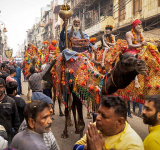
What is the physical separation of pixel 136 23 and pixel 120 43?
2.06 metres

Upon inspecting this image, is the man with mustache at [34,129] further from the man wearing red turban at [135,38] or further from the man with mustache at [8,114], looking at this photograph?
the man wearing red turban at [135,38]

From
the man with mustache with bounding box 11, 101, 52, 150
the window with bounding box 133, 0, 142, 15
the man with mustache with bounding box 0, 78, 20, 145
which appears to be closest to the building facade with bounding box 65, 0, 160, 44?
the window with bounding box 133, 0, 142, 15

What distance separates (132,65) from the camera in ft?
9.91

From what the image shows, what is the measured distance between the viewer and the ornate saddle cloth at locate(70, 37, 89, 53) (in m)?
5.27

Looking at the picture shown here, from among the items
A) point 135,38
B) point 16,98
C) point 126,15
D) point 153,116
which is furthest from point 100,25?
point 153,116

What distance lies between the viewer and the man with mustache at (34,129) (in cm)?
187

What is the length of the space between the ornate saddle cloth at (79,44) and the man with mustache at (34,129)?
10.8 feet

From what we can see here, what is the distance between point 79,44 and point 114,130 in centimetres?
381

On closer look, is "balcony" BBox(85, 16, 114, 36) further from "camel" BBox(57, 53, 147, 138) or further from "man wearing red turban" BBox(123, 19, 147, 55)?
"camel" BBox(57, 53, 147, 138)

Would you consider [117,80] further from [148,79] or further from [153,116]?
[148,79]

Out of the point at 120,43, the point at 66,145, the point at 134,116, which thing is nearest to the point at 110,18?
the point at 120,43

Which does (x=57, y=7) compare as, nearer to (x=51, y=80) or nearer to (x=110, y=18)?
(x=110, y=18)

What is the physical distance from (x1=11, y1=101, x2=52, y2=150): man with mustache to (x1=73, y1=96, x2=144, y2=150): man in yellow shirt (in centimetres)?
51

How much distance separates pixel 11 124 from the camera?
11.2ft
